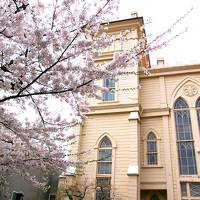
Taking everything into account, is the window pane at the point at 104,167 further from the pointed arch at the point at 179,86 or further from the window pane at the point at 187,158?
the pointed arch at the point at 179,86

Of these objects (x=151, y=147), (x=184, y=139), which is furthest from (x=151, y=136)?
(x=184, y=139)

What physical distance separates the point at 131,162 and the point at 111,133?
7.15 feet

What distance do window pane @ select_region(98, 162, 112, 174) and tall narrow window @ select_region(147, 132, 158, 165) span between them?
2120mm

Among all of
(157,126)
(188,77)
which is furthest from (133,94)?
(188,77)

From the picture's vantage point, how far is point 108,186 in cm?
1269

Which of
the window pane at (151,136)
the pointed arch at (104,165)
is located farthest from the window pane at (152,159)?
the pointed arch at (104,165)

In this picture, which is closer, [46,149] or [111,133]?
[46,149]

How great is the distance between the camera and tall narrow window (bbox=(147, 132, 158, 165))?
13547 mm

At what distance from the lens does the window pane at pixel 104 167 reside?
536 inches

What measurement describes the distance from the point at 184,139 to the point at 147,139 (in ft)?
6.44

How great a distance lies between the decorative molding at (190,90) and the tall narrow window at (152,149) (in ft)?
10.1

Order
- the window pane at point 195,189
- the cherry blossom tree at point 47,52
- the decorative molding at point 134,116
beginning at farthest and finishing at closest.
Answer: the decorative molding at point 134,116, the window pane at point 195,189, the cherry blossom tree at point 47,52

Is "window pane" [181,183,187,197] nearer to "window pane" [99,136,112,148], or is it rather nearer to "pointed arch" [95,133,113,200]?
"pointed arch" [95,133,113,200]

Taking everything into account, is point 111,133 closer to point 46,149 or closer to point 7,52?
point 46,149
